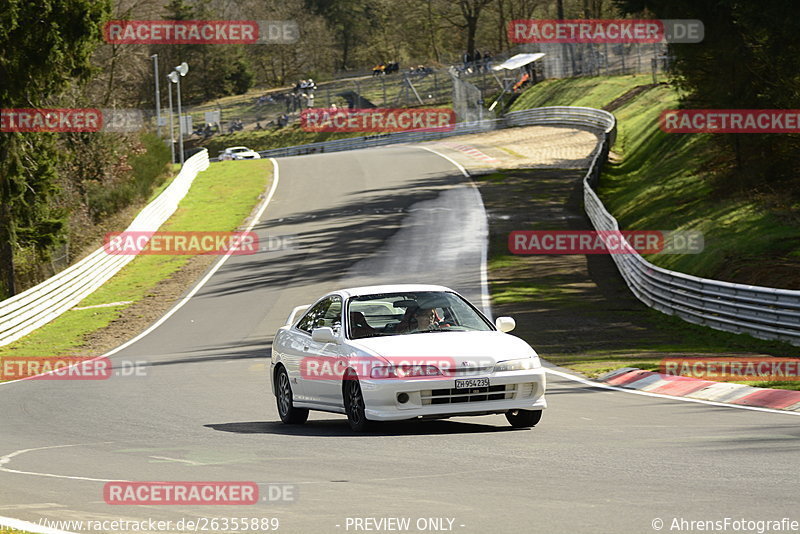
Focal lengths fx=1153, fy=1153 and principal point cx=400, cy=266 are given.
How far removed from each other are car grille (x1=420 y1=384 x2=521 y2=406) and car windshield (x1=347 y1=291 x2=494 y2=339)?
1.06 m

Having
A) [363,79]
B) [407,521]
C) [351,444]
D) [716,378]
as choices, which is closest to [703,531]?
[407,521]

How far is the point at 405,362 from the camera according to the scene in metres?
11.1

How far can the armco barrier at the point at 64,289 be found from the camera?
30.1m

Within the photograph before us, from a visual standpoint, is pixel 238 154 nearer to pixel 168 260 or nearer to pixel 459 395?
pixel 168 260

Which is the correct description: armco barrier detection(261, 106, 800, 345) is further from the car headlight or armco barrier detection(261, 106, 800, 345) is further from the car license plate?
the car license plate

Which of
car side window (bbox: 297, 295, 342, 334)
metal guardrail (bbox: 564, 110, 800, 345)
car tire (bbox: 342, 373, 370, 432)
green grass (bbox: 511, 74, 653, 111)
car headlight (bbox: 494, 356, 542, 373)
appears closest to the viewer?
car headlight (bbox: 494, 356, 542, 373)

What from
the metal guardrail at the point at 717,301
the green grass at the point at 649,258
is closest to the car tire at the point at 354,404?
the green grass at the point at 649,258

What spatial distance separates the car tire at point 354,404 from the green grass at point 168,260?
56.3 ft

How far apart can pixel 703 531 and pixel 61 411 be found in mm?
10816

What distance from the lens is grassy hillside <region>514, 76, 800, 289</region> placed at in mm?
→ 25734

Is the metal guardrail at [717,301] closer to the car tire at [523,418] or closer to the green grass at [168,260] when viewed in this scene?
the car tire at [523,418]

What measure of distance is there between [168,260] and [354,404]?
3279cm

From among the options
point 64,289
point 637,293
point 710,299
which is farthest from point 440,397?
point 64,289

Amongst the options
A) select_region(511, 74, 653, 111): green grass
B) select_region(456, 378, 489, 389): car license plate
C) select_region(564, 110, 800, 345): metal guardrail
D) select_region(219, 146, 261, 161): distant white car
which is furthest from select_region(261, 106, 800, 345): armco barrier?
select_region(219, 146, 261, 161): distant white car
